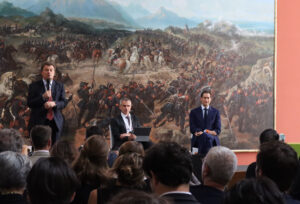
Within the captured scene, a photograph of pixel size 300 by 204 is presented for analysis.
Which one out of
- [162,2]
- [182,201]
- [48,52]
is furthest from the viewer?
[162,2]

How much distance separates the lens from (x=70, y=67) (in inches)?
373

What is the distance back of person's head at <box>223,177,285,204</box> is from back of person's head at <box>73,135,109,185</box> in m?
2.16

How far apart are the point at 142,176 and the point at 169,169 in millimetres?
791

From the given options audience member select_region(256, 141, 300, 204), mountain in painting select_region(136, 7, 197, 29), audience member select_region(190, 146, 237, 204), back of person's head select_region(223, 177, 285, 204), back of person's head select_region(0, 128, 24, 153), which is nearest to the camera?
back of person's head select_region(223, 177, 285, 204)

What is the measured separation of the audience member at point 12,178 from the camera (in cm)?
293

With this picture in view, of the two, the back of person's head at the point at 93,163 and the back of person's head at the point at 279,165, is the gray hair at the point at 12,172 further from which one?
the back of person's head at the point at 279,165

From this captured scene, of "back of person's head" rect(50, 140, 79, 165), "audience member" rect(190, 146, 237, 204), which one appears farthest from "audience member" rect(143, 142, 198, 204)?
"back of person's head" rect(50, 140, 79, 165)

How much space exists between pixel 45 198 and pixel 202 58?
8825 millimetres

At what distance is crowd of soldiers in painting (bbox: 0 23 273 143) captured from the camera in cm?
919

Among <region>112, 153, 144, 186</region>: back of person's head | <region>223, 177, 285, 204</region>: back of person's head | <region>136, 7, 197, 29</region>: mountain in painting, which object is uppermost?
<region>136, 7, 197, 29</region>: mountain in painting

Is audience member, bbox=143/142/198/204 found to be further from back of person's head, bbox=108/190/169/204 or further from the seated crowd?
back of person's head, bbox=108/190/169/204

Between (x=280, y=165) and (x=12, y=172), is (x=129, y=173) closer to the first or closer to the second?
(x=12, y=172)

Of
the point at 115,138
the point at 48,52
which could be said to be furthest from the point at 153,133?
the point at 48,52

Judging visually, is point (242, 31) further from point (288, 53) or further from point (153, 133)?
point (153, 133)
